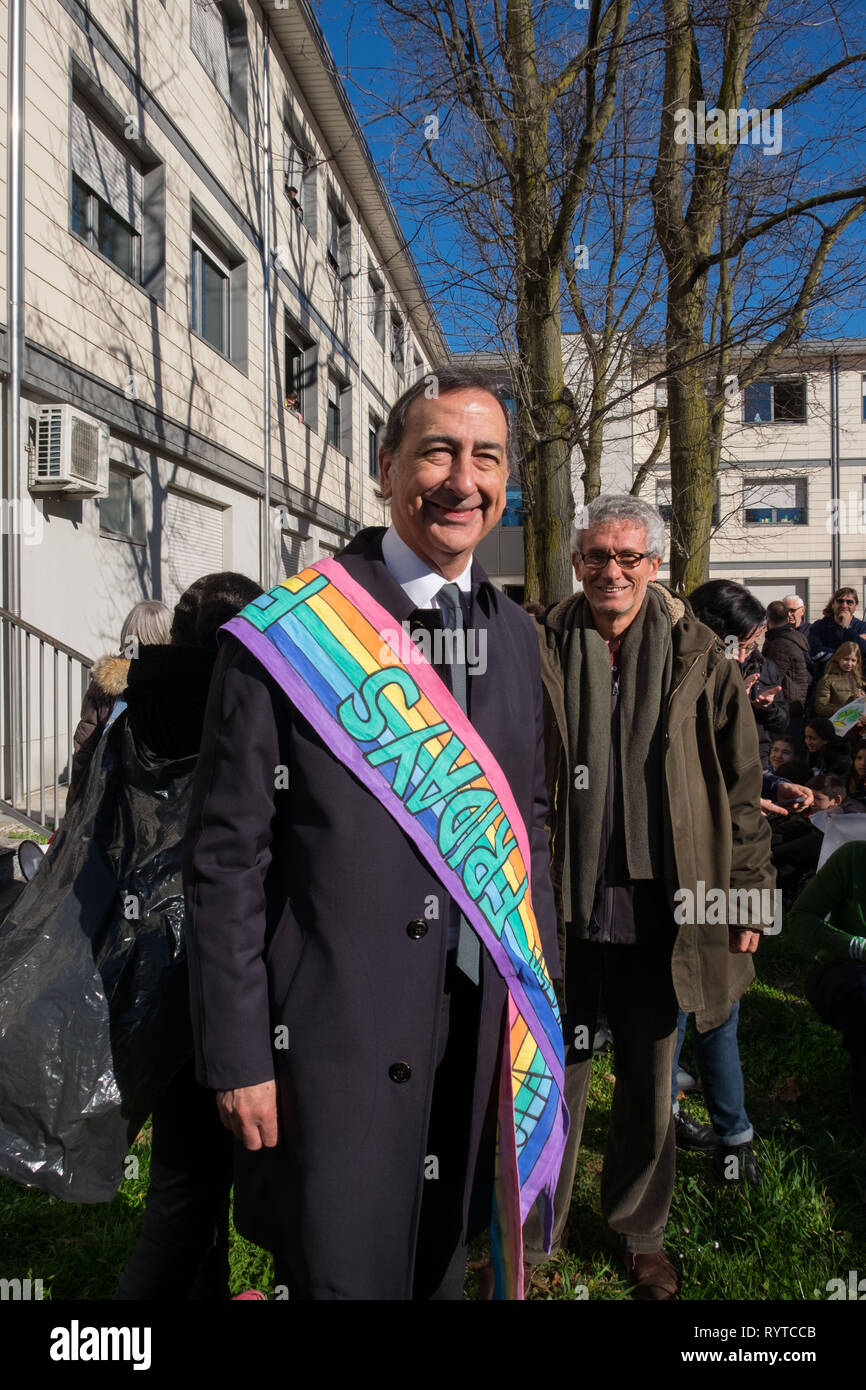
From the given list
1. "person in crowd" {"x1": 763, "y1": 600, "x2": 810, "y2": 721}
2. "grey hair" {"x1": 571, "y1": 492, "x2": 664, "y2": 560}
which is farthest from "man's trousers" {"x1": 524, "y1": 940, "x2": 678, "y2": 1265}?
"person in crowd" {"x1": 763, "y1": 600, "x2": 810, "y2": 721}

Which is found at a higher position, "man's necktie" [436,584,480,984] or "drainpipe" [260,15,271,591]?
"drainpipe" [260,15,271,591]

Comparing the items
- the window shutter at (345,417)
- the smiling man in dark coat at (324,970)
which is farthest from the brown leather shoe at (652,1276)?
the window shutter at (345,417)

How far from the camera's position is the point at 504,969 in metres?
1.82

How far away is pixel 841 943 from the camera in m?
3.50

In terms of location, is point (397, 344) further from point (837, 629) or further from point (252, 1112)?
point (252, 1112)

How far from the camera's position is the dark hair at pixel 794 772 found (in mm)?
6949

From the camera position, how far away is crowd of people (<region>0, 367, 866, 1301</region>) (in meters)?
1.61

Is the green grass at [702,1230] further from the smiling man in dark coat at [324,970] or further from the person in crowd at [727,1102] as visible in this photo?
the smiling man in dark coat at [324,970]

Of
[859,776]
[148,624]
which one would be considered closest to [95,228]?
[148,624]

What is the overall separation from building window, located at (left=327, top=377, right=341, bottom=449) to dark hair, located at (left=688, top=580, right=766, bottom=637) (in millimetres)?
15848

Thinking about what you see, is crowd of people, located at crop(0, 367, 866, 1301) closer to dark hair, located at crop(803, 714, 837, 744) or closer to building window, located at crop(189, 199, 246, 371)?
dark hair, located at crop(803, 714, 837, 744)

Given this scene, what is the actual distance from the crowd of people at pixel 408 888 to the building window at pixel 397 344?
77.3 feet

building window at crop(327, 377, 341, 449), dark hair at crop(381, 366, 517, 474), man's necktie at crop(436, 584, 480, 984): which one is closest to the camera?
dark hair at crop(381, 366, 517, 474)
